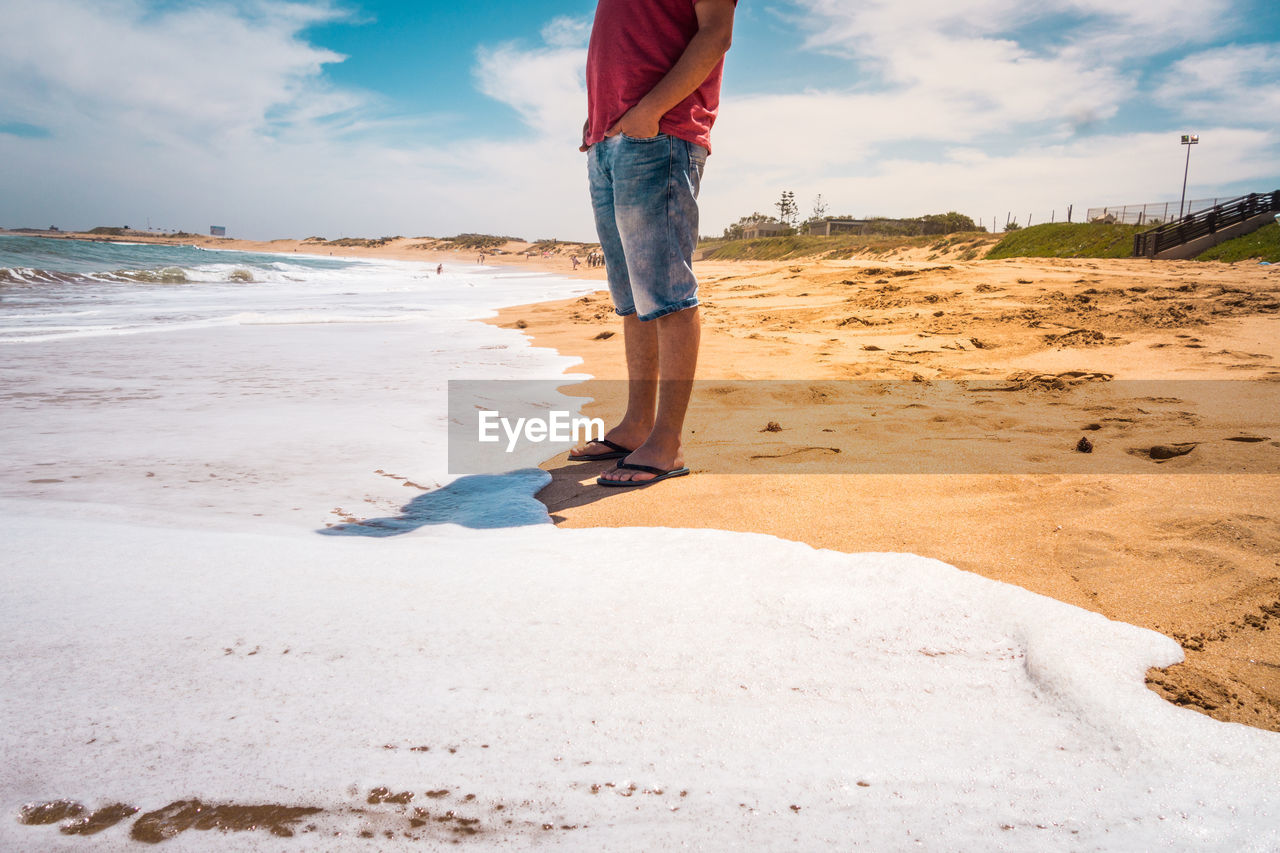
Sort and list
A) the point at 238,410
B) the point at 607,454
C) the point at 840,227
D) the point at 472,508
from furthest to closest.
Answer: the point at 840,227
the point at 238,410
the point at 607,454
the point at 472,508

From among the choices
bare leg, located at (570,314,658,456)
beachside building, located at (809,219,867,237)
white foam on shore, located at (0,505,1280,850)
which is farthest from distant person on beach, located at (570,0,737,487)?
beachside building, located at (809,219,867,237)

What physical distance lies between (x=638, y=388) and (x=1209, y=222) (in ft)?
72.6

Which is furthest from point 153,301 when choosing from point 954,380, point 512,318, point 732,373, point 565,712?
point 565,712

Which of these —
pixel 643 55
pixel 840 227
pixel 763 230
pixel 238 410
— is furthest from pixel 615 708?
pixel 763 230

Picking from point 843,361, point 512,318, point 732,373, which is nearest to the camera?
point 732,373

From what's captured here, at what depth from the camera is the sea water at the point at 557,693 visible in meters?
0.66

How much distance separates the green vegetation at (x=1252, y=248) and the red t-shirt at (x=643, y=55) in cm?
1796

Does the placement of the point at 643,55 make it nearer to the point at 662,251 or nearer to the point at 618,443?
the point at 662,251

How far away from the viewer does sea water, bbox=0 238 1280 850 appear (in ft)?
2.16

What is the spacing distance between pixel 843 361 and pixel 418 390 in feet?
8.01

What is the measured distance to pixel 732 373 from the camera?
12.0 ft

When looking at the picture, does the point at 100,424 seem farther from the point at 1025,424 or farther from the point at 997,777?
the point at 1025,424

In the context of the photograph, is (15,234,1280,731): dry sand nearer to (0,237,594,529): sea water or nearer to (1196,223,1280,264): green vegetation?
(0,237,594,529): sea water

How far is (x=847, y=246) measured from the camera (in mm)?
34094
